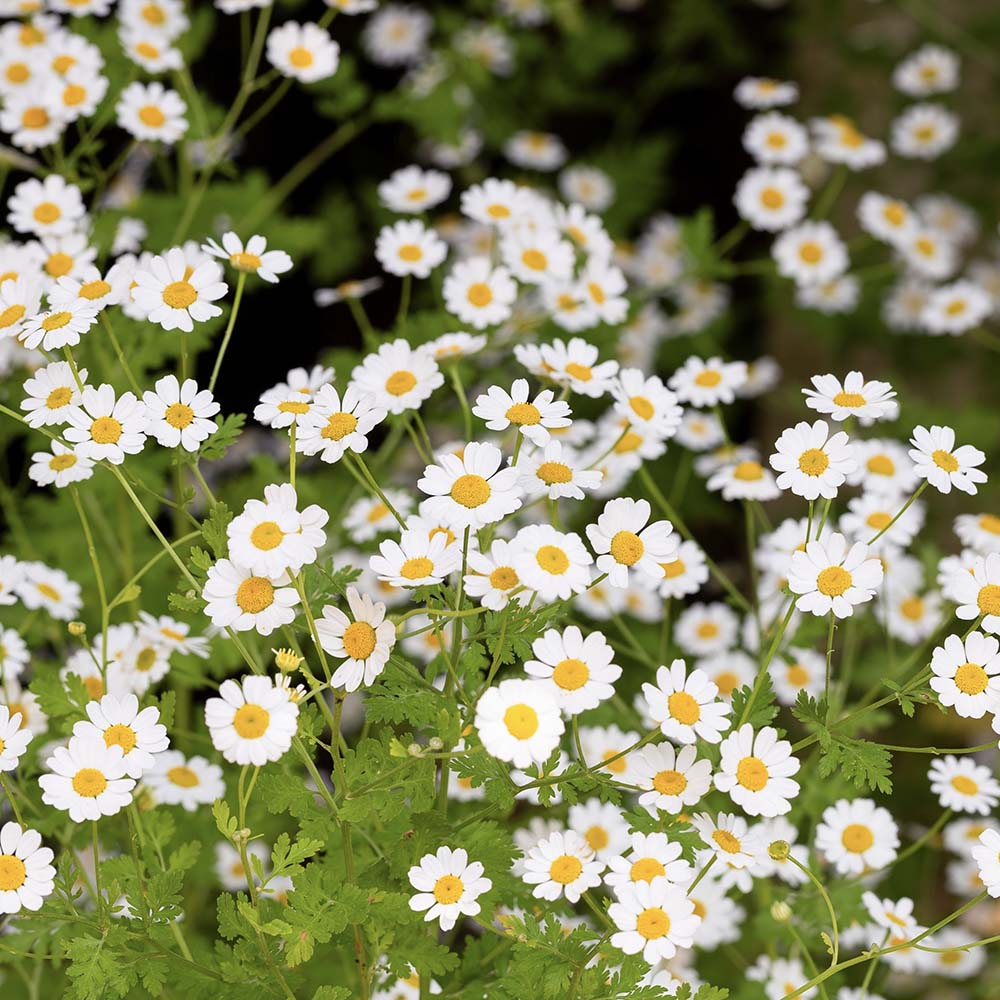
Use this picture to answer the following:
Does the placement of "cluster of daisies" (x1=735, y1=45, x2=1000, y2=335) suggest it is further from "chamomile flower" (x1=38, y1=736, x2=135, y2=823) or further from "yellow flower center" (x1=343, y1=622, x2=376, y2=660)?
"chamomile flower" (x1=38, y1=736, x2=135, y2=823)

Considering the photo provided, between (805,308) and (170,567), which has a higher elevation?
(170,567)

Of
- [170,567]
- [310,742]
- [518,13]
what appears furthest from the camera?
[518,13]

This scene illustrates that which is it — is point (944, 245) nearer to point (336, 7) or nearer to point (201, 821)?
point (336, 7)

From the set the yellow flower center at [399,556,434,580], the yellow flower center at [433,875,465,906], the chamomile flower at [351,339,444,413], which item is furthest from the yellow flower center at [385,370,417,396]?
the yellow flower center at [433,875,465,906]

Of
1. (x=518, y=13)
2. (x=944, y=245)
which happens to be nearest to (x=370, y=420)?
(x=944, y=245)

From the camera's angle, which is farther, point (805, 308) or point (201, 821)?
point (805, 308)

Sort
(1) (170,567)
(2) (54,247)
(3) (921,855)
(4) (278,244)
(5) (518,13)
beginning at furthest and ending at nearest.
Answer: (5) (518,13)
(3) (921,855)
(4) (278,244)
(1) (170,567)
(2) (54,247)
